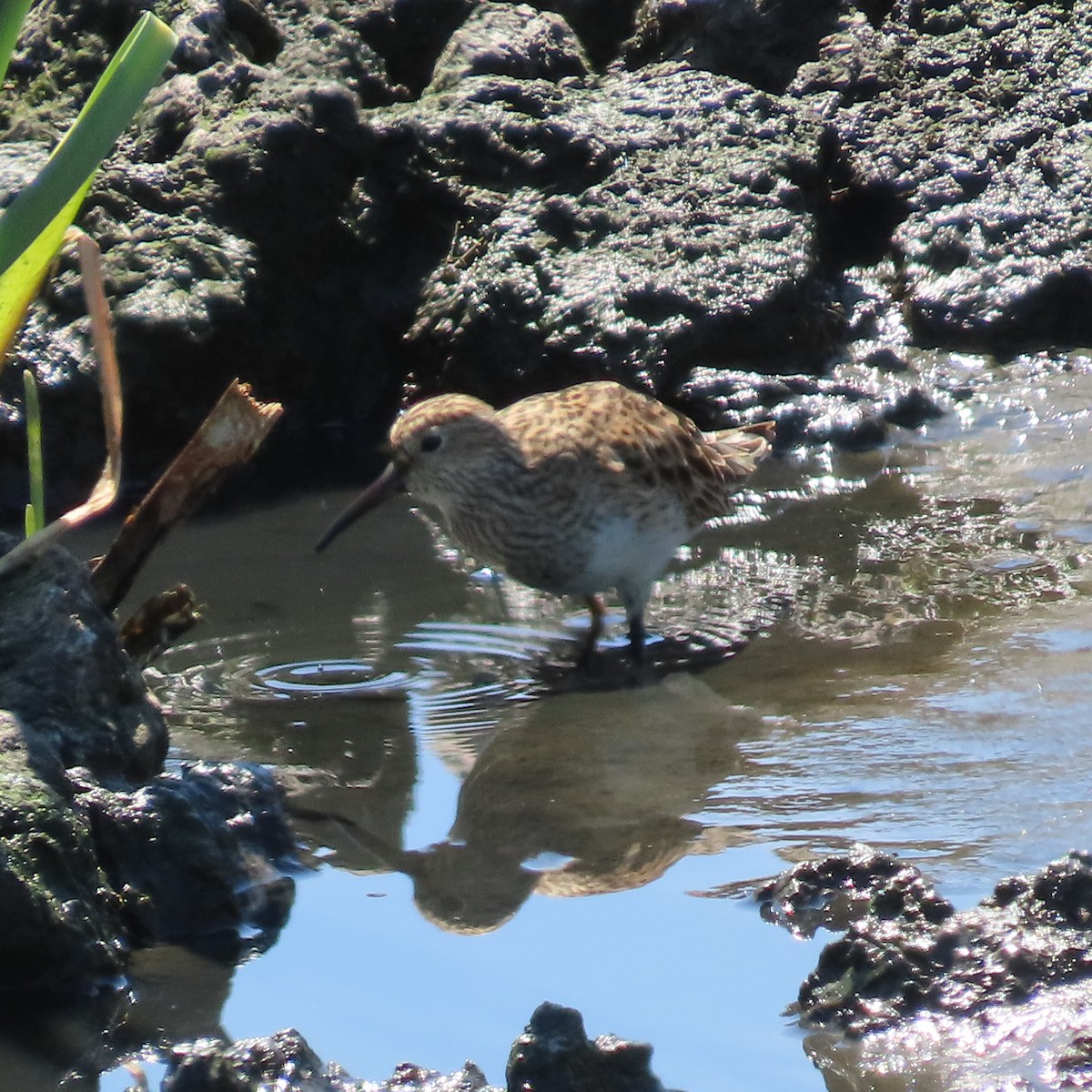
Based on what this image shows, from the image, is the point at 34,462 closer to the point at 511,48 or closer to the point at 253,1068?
the point at 253,1068

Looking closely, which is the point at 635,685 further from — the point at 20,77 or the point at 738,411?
the point at 20,77

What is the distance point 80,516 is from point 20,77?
16.9ft

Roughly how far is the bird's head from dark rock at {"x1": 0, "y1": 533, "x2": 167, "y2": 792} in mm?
1751

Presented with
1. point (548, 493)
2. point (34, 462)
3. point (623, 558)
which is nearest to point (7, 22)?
point (34, 462)

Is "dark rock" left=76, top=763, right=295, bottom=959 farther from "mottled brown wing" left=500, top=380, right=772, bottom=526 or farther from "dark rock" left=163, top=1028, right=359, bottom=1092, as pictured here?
"mottled brown wing" left=500, top=380, right=772, bottom=526

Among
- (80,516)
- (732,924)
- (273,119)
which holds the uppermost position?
(273,119)

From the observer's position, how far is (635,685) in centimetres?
576

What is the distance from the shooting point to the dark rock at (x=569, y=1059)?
301 centimetres

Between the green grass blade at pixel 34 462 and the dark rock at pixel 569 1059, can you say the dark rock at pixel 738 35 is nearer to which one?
the green grass blade at pixel 34 462

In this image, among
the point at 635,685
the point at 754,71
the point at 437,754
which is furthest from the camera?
the point at 754,71

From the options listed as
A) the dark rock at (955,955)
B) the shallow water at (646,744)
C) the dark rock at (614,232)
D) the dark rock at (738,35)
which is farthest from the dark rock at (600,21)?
the dark rock at (955,955)

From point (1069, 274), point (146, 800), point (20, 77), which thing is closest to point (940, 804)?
point (146, 800)

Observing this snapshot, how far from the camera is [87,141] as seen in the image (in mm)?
3900

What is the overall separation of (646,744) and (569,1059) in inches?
84.6
